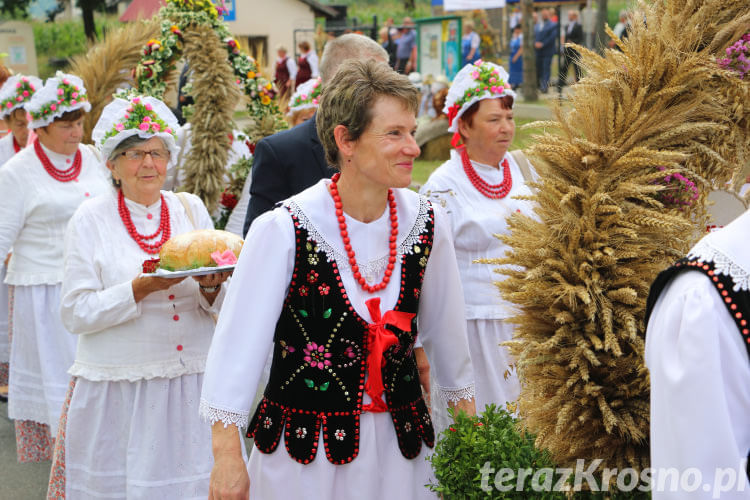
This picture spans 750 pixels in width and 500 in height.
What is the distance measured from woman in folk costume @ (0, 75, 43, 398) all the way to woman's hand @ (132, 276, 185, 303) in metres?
3.12

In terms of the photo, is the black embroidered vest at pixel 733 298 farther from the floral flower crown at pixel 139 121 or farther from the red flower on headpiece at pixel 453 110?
the red flower on headpiece at pixel 453 110

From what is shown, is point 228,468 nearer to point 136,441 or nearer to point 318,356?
→ point 318,356

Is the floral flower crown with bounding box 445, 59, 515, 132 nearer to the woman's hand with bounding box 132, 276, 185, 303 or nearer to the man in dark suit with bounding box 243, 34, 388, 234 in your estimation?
the man in dark suit with bounding box 243, 34, 388, 234

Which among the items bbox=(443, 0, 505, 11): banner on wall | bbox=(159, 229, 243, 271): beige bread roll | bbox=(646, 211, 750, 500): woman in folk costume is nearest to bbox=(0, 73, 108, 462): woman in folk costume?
bbox=(159, 229, 243, 271): beige bread roll

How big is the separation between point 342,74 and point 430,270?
71cm

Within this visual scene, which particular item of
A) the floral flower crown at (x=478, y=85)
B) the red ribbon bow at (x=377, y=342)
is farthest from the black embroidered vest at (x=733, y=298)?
the floral flower crown at (x=478, y=85)

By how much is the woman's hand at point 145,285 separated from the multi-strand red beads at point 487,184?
1.91 m

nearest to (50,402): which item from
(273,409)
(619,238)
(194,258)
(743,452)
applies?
(194,258)

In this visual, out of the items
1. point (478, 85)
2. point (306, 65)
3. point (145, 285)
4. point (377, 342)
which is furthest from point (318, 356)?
point (306, 65)

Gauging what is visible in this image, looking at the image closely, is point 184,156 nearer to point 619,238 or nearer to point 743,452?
point 619,238

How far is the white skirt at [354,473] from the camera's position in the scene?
8.89 feet

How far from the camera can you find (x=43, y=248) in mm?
5621

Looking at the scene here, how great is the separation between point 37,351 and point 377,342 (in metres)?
3.79

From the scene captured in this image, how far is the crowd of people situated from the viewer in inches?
106
